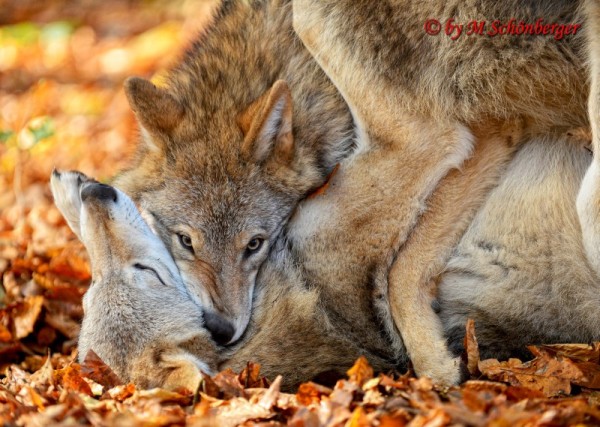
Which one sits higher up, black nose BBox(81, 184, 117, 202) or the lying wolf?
black nose BBox(81, 184, 117, 202)

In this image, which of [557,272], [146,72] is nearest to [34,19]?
[146,72]

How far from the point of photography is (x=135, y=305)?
4004 mm

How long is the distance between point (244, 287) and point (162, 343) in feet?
2.20

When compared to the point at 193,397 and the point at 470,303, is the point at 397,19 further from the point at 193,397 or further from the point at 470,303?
the point at 193,397

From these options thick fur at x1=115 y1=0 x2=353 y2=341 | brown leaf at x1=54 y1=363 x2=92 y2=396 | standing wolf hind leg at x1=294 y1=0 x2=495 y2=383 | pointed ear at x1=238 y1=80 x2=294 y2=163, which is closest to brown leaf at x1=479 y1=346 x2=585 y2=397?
standing wolf hind leg at x1=294 y1=0 x2=495 y2=383

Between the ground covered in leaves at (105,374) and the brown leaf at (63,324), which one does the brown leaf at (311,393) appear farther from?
the brown leaf at (63,324)

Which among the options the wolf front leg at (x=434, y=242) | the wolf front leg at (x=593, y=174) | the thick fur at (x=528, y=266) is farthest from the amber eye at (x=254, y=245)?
the wolf front leg at (x=593, y=174)

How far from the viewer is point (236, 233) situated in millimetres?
4480

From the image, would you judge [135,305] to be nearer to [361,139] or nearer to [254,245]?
[254,245]

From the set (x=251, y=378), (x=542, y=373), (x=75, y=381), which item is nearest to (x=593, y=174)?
(x=542, y=373)

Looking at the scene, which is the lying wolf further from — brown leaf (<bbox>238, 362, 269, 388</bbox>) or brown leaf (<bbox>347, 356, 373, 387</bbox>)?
brown leaf (<bbox>347, 356, 373, 387</bbox>)

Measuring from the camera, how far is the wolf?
13.8ft

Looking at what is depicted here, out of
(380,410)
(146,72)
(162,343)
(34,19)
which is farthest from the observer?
(34,19)

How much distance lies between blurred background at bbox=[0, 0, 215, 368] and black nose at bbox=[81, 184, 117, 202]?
1.16 meters
